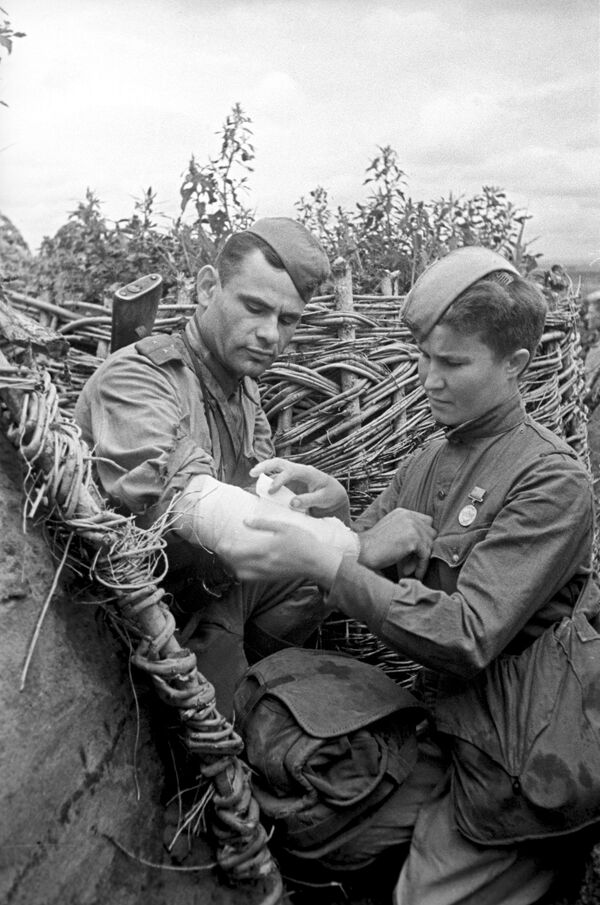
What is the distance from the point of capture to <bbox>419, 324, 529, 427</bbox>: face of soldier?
108 inches

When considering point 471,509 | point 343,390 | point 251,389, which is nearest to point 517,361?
point 471,509

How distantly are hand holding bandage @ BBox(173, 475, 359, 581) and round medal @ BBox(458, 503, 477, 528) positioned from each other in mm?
342

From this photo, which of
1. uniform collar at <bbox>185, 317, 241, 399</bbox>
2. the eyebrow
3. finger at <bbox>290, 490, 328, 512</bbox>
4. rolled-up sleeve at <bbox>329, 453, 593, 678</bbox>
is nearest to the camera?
rolled-up sleeve at <bbox>329, 453, 593, 678</bbox>

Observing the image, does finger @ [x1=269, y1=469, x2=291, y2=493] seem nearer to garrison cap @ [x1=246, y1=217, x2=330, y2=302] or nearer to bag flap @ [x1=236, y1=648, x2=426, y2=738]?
bag flap @ [x1=236, y1=648, x2=426, y2=738]

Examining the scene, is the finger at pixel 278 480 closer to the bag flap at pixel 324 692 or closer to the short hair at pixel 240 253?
the bag flap at pixel 324 692

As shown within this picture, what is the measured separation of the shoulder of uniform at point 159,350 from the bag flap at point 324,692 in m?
1.10

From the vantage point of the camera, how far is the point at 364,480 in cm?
408

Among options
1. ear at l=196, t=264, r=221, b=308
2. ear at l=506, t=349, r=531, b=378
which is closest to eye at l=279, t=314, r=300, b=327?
ear at l=196, t=264, r=221, b=308

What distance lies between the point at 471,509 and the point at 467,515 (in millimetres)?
22

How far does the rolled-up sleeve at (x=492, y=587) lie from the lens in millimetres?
2445

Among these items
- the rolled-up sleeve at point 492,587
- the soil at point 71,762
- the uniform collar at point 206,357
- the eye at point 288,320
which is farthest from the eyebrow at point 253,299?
the soil at point 71,762

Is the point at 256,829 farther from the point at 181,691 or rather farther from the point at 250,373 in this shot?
the point at 250,373

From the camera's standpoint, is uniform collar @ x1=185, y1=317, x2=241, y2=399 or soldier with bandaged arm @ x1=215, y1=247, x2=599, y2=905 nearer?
soldier with bandaged arm @ x1=215, y1=247, x2=599, y2=905

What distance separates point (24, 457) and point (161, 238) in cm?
305
